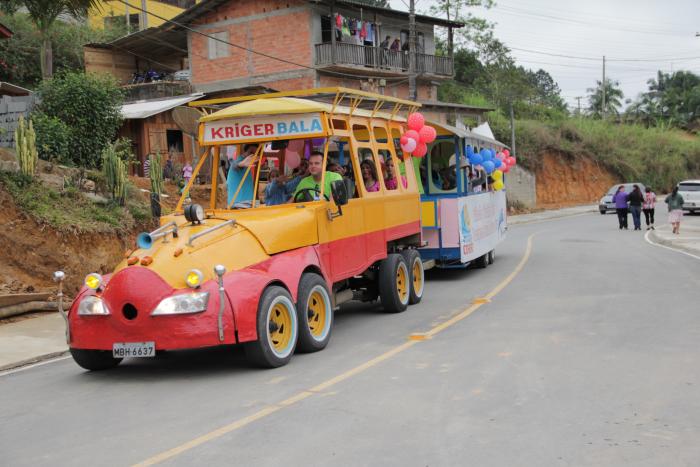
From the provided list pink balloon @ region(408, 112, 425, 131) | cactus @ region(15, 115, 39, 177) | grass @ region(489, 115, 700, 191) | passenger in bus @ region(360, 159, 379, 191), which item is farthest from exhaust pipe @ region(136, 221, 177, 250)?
grass @ region(489, 115, 700, 191)

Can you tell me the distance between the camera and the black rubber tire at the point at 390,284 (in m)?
11.4

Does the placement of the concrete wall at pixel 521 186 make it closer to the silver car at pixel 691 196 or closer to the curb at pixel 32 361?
the silver car at pixel 691 196

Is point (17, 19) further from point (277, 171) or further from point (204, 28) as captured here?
point (277, 171)

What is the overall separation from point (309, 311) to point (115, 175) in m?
8.90

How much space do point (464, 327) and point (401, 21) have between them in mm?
35038

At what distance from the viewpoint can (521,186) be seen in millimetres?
52781

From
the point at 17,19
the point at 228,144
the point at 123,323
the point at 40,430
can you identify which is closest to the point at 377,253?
the point at 228,144

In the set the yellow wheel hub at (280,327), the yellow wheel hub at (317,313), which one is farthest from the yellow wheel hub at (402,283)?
the yellow wheel hub at (280,327)

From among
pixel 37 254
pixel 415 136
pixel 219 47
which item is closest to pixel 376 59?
pixel 219 47

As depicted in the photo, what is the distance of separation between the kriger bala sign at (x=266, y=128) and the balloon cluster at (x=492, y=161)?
780 cm

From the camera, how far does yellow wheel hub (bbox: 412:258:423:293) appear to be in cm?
1267

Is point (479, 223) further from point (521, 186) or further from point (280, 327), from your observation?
point (521, 186)

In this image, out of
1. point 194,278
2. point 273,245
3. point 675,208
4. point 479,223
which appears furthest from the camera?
point 675,208

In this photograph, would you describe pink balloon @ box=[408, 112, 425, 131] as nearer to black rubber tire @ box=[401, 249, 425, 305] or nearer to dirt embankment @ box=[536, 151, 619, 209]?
black rubber tire @ box=[401, 249, 425, 305]
